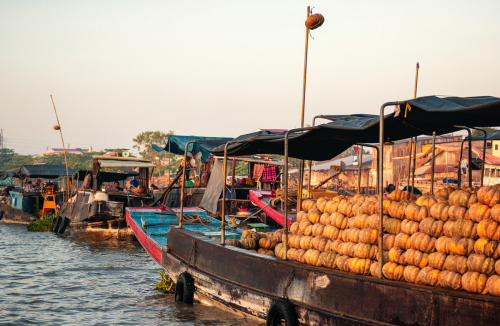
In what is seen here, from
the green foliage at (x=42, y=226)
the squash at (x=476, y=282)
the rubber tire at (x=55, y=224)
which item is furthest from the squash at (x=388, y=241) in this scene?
the green foliage at (x=42, y=226)

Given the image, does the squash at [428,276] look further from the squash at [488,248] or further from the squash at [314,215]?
the squash at [314,215]

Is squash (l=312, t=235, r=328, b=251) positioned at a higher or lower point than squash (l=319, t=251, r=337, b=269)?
higher

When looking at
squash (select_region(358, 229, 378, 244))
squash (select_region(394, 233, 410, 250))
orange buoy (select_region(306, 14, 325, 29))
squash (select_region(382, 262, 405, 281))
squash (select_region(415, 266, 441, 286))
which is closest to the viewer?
squash (select_region(415, 266, 441, 286))

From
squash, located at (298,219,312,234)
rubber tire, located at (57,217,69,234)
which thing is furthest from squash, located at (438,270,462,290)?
rubber tire, located at (57,217,69,234)

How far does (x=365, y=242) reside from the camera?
4.64m

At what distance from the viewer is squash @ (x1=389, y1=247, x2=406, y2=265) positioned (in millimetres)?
4226

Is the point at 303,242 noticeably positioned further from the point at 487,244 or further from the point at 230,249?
the point at 487,244

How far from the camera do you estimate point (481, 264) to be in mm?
3629

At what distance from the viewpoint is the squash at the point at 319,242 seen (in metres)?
5.09

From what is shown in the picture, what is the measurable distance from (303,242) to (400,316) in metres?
1.62

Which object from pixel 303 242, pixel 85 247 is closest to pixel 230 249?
pixel 303 242

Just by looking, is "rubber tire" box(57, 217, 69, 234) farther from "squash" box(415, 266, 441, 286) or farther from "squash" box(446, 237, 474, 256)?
"squash" box(446, 237, 474, 256)

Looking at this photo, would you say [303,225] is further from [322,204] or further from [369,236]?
[369,236]

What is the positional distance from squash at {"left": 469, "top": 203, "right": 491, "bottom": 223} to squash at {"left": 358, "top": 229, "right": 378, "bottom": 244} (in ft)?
3.29
